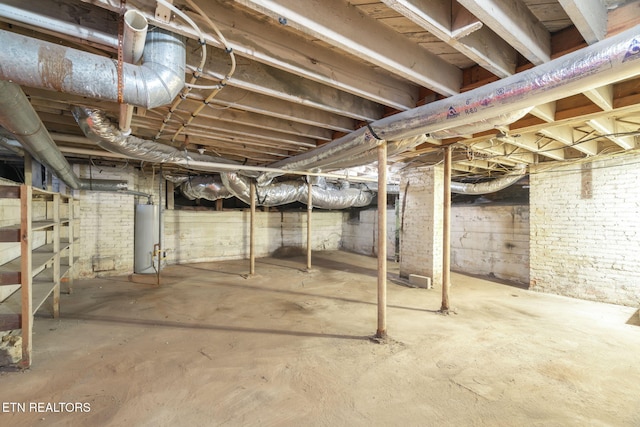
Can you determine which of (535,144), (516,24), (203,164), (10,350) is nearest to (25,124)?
(10,350)

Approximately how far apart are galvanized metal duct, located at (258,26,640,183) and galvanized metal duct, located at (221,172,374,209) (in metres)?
3.05

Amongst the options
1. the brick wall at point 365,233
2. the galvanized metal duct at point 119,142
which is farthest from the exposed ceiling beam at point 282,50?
the brick wall at point 365,233

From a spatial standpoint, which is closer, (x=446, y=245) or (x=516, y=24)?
(x=516, y=24)

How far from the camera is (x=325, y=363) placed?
2287 millimetres

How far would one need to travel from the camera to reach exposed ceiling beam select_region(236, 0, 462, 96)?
1303 millimetres

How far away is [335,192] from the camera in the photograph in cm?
680

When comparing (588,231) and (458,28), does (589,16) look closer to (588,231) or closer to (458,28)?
(458,28)

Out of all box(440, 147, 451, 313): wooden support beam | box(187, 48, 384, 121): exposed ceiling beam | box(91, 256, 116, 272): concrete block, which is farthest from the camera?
box(91, 256, 116, 272): concrete block

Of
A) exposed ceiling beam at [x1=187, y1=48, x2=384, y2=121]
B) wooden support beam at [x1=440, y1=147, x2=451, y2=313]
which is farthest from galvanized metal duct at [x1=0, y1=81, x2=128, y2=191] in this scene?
wooden support beam at [x1=440, y1=147, x2=451, y2=313]

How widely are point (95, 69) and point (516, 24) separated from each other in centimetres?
203

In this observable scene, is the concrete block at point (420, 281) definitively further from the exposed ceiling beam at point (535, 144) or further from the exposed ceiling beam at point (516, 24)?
the exposed ceiling beam at point (516, 24)

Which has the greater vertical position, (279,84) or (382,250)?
(279,84)

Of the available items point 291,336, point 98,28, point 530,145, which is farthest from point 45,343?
point 530,145

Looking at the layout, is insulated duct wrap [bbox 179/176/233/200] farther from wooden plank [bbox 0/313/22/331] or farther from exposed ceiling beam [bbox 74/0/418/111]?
exposed ceiling beam [bbox 74/0/418/111]
